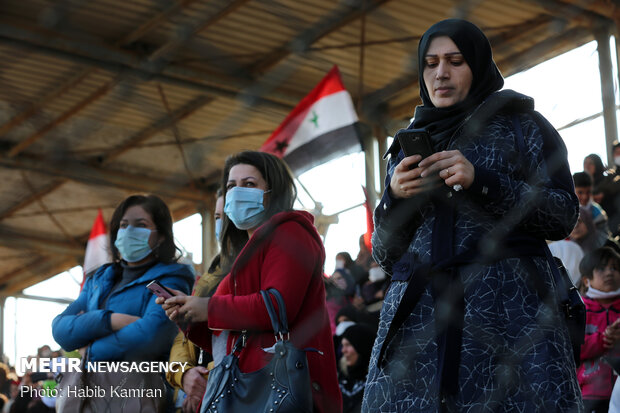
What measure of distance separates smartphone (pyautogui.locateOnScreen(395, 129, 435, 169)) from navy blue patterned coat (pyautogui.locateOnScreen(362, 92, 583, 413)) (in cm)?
10

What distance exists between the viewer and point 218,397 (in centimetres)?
215

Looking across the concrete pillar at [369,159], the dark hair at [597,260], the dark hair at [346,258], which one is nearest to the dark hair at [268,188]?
the dark hair at [597,260]

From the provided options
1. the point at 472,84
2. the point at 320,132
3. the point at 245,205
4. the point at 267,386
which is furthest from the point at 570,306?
the point at 320,132

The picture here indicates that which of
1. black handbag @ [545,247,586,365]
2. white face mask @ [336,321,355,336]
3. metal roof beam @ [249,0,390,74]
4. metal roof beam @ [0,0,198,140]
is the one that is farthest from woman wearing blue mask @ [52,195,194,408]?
metal roof beam @ [249,0,390,74]

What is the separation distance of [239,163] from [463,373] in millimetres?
1253

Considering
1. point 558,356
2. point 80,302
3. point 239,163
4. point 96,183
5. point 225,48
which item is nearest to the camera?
point 558,356

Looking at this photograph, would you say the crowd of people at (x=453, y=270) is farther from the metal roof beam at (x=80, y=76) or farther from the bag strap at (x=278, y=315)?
the metal roof beam at (x=80, y=76)

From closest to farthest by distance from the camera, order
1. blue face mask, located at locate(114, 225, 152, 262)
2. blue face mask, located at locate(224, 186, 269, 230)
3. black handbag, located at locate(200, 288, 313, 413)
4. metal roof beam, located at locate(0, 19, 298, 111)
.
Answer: black handbag, located at locate(200, 288, 313, 413) < blue face mask, located at locate(224, 186, 269, 230) < blue face mask, located at locate(114, 225, 152, 262) < metal roof beam, located at locate(0, 19, 298, 111)

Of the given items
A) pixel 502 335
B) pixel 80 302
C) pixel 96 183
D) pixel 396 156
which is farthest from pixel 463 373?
pixel 96 183

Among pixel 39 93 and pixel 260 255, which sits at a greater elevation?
pixel 39 93

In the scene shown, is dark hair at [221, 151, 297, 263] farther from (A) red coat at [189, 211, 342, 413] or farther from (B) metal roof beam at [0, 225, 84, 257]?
(B) metal roof beam at [0, 225, 84, 257]

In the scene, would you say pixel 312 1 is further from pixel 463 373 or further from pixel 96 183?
pixel 463 373

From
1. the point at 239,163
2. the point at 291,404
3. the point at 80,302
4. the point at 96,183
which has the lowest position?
the point at 291,404

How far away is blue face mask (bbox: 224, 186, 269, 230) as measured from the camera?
8.41 feet
